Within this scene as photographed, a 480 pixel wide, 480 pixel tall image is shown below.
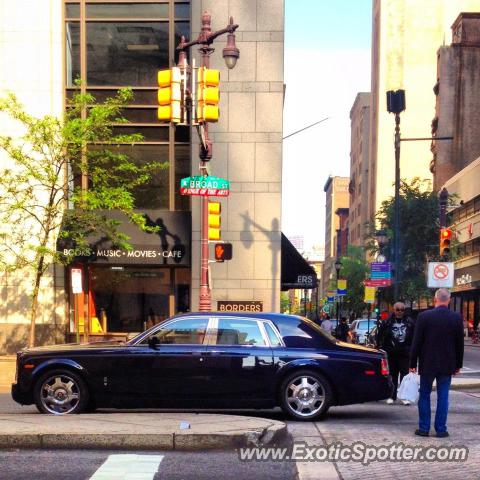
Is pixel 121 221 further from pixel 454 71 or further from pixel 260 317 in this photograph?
pixel 454 71

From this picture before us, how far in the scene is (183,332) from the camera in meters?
11.6

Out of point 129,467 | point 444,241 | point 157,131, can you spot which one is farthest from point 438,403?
point 157,131

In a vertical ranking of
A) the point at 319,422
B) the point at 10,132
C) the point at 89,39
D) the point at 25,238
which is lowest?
the point at 319,422

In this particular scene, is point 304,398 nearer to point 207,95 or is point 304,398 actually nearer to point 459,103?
point 207,95

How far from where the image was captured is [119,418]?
387 inches

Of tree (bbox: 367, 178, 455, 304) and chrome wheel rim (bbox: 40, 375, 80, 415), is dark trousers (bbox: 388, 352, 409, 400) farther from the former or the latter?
tree (bbox: 367, 178, 455, 304)

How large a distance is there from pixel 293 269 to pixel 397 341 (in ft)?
39.4

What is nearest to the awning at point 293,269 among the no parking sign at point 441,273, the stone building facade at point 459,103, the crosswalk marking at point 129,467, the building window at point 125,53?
the no parking sign at point 441,273

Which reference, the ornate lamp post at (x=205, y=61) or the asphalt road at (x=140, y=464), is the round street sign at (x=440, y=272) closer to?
the ornate lamp post at (x=205, y=61)

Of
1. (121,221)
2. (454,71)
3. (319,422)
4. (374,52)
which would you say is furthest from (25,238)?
(374,52)

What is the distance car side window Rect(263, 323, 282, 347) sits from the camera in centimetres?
1152

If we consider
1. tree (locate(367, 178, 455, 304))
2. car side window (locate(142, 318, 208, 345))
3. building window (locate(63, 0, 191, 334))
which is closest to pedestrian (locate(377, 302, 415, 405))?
car side window (locate(142, 318, 208, 345))

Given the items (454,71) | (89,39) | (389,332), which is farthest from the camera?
(454,71)

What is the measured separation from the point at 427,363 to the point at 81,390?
468cm
